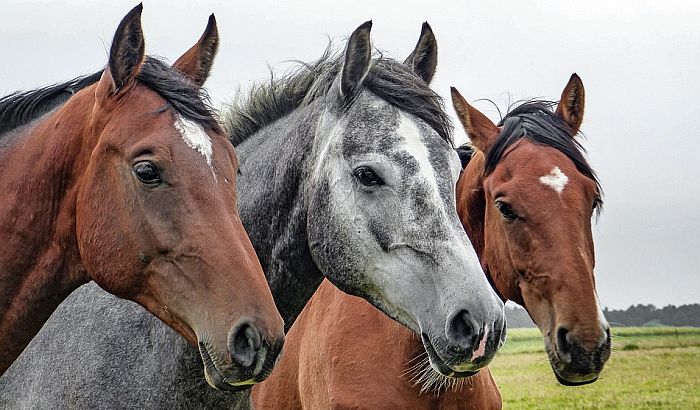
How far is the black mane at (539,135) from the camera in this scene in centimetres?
627

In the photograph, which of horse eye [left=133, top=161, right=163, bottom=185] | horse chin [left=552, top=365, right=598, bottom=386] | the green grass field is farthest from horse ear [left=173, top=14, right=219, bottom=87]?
the green grass field

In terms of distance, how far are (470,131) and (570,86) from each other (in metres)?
0.93

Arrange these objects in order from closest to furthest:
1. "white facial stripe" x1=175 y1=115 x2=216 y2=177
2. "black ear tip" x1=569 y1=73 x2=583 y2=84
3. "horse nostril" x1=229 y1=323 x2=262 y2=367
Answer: "horse nostril" x1=229 y1=323 x2=262 y2=367 < "white facial stripe" x1=175 y1=115 x2=216 y2=177 < "black ear tip" x1=569 y1=73 x2=583 y2=84

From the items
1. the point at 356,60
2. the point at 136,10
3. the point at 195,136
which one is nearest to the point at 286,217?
the point at 356,60

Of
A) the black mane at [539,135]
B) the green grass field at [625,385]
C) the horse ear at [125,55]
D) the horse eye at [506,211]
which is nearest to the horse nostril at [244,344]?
the horse ear at [125,55]

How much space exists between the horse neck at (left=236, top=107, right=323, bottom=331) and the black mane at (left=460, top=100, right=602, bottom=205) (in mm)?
1913

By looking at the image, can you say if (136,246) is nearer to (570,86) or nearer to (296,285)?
(296,285)

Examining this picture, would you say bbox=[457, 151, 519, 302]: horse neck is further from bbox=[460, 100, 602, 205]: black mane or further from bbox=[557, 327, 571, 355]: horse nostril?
bbox=[557, 327, 571, 355]: horse nostril

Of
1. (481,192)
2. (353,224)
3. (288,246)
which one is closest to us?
(353,224)

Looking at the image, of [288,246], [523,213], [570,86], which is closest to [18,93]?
[288,246]

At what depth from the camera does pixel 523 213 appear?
5.87 metres

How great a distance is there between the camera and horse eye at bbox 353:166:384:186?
450 cm

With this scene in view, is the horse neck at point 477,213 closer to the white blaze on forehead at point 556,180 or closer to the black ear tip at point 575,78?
the white blaze on forehead at point 556,180

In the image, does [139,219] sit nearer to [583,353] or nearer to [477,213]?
[583,353]
